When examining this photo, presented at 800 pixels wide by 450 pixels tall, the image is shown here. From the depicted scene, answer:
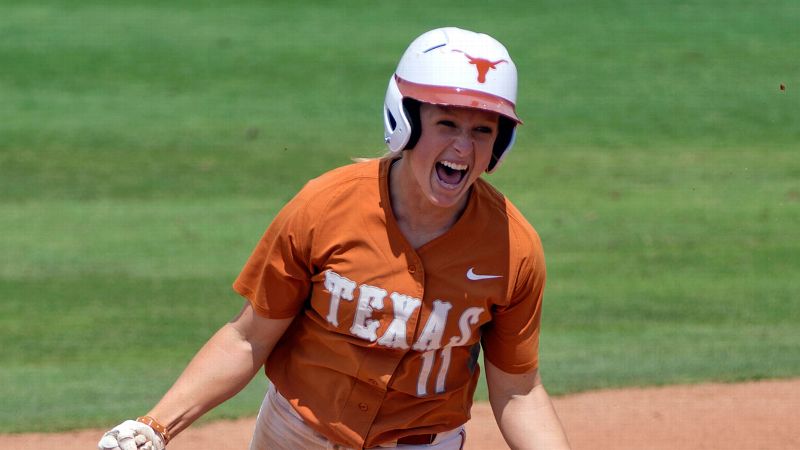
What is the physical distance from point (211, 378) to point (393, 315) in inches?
22.2

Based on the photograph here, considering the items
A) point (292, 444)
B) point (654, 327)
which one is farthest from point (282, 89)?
point (292, 444)

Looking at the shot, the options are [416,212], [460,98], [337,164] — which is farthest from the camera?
[337,164]

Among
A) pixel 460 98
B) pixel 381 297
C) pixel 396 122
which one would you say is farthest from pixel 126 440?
pixel 460 98

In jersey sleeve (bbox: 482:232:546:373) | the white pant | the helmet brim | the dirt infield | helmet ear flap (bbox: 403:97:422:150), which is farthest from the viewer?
the dirt infield

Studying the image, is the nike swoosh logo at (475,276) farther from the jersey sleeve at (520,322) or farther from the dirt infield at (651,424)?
the dirt infield at (651,424)

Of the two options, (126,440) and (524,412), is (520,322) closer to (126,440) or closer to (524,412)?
(524,412)

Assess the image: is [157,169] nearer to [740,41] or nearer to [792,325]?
[792,325]

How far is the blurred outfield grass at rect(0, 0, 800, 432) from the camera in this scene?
7797 mm

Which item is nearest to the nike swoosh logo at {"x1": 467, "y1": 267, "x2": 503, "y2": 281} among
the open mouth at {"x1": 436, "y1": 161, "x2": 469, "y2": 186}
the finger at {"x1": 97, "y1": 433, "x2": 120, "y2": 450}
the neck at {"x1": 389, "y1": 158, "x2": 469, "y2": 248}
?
the neck at {"x1": 389, "y1": 158, "x2": 469, "y2": 248}

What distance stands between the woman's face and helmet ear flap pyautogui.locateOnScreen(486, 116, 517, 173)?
0.49 ft

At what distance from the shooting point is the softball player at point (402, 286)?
3.36 m

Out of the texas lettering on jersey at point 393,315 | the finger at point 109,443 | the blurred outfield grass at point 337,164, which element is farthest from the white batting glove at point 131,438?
the blurred outfield grass at point 337,164

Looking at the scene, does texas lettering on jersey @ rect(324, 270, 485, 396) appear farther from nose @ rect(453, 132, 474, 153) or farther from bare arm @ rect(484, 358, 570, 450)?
nose @ rect(453, 132, 474, 153)

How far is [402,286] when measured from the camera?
136 inches
